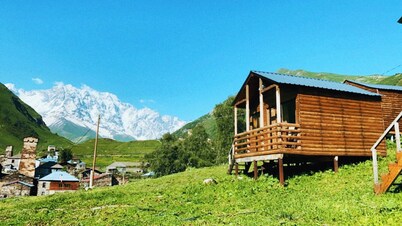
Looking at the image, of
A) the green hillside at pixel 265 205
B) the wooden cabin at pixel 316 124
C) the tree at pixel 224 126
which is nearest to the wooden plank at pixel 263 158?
the wooden cabin at pixel 316 124

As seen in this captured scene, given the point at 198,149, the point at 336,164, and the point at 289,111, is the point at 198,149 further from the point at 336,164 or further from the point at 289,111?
the point at 336,164

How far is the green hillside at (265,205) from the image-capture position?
10.9m

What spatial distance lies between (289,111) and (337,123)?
3.47 m

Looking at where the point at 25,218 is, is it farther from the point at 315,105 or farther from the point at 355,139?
the point at 355,139

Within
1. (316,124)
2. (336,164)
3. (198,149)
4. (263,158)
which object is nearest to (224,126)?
(198,149)

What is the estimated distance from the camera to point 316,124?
813 inches

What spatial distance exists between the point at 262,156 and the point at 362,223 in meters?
11.0

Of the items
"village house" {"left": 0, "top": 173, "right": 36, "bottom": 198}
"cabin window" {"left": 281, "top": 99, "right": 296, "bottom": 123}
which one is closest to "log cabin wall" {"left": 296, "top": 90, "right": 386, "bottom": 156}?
"cabin window" {"left": 281, "top": 99, "right": 296, "bottom": 123}

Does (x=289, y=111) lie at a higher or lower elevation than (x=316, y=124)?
higher

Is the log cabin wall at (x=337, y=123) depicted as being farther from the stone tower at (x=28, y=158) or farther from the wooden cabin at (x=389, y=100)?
the stone tower at (x=28, y=158)

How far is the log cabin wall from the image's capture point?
20.3m

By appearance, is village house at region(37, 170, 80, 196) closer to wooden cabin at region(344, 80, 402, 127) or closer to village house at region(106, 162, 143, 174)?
wooden cabin at region(344, 80, 402, 127)

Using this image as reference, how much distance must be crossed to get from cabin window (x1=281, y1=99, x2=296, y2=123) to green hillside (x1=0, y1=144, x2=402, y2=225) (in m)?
4.56

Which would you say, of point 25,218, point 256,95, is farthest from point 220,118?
point 25,218
